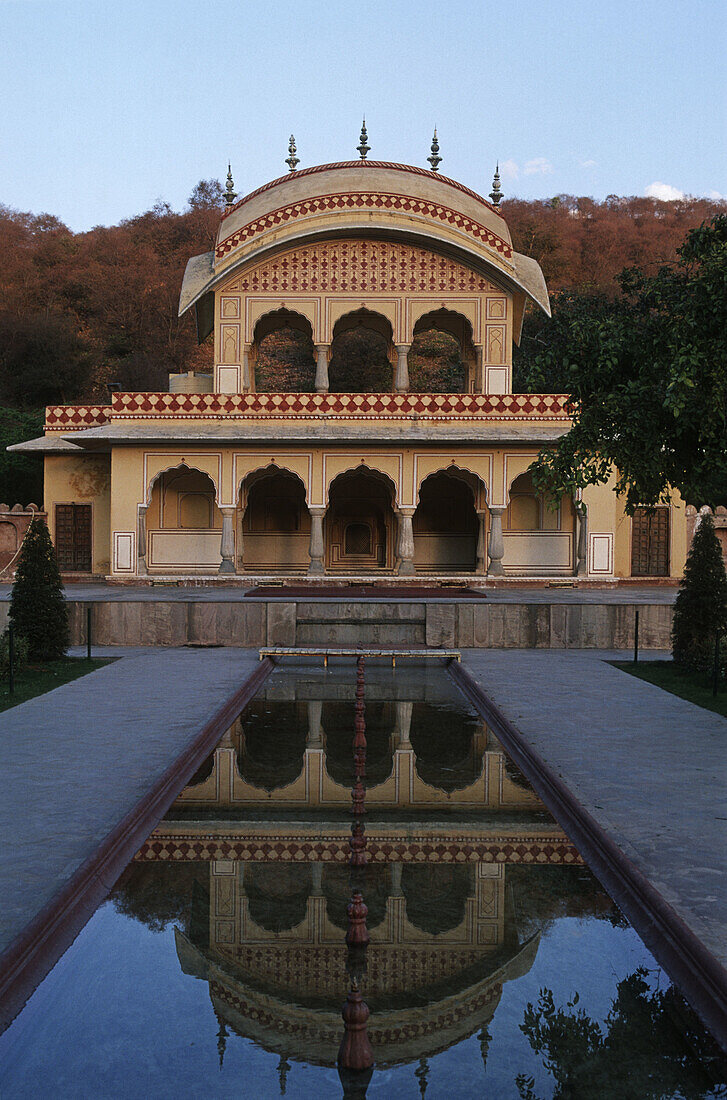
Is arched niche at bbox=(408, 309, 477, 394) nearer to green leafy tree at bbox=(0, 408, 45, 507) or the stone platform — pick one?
green leafy tree at bbox=(0, 408, 45, 507)

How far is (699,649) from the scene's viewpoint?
12258 millimetres

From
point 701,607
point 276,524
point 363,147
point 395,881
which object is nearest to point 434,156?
point 363,147

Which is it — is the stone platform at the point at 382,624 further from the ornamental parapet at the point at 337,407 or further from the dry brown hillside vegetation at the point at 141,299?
the dry brown hillside vegetation at the point at 141,299

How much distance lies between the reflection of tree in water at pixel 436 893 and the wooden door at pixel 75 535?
19884 millimetres

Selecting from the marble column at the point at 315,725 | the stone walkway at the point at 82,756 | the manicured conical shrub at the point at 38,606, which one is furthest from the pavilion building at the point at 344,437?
the marble column at the point at 315,725

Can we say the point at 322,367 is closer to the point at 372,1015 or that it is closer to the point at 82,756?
the point at 82,756

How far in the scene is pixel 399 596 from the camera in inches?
688

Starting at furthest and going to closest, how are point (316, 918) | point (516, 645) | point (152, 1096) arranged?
point (516, 645), point (316, 918), point (152, 1096)

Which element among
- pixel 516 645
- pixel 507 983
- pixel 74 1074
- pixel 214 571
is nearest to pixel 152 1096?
pixel 74 1074

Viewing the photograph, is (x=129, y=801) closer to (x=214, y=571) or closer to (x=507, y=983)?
(x=507, y=983)

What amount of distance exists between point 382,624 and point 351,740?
6306 mm

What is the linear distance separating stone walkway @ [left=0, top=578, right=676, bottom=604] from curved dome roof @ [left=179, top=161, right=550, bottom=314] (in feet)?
22.2

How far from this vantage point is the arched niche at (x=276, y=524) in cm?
2414

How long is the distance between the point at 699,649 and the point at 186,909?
8990mm
